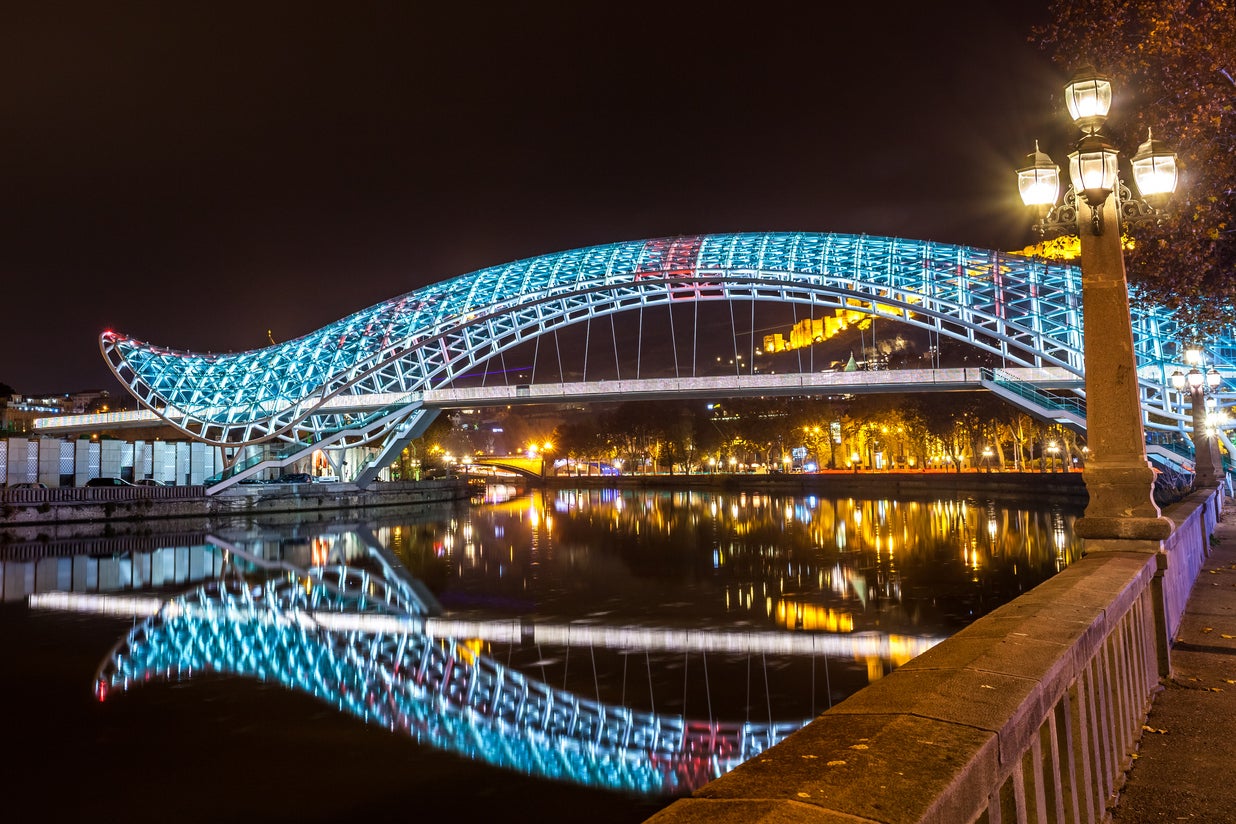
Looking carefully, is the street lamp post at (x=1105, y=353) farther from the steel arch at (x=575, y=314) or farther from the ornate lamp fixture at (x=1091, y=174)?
the steel arch at (x=575, y=314)

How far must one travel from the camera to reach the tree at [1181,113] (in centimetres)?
1224

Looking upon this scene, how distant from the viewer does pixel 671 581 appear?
22.6 meters

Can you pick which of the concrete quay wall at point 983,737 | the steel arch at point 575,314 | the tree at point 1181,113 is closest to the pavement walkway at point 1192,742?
the concrete quay wall at point 983,737

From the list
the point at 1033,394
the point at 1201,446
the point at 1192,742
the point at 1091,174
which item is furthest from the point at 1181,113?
the point at 1033,394

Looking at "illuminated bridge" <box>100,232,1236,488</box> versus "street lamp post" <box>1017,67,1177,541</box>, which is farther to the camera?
"illuminated bridge" <box>100,232,1236,488</box>

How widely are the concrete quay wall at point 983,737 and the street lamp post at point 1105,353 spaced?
2.45 metres

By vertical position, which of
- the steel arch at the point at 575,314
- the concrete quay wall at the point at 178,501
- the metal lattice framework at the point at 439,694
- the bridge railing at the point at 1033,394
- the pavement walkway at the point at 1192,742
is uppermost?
the steel arch at the point at 575,314

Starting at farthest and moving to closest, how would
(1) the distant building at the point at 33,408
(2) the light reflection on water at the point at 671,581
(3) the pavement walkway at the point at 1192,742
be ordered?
(1) the distant building at the point at 33,408 < (2) the light reflection on water at the point at 671,581 < (3) the pavement walkway at the point at 1192,742

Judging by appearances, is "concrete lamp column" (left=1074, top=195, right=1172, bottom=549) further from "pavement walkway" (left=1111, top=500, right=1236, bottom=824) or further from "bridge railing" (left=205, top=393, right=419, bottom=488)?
"bridge railing" (left=205, top=393, right=419, bottom=488)

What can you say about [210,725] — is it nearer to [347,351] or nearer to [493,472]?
[347,351]

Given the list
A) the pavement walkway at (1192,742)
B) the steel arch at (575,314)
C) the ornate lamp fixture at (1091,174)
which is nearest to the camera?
the pavement walkway at (1192,742)

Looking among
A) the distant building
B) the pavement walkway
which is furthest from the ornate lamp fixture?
the distant building

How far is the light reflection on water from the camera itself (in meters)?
11.8

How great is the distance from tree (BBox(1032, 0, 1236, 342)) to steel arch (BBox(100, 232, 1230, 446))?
117ft
